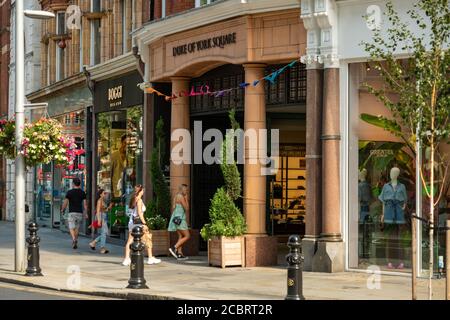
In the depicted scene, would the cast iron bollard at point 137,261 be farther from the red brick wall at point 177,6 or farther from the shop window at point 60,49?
the shop window at point 60,49

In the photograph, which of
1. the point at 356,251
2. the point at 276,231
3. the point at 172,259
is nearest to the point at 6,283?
the point at 172,259

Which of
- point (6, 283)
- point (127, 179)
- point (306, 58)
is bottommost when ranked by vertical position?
point (6, 283)

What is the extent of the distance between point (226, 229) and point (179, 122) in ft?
14.5

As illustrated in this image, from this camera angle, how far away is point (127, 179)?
28672 millimetres

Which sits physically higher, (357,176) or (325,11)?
(325,11)

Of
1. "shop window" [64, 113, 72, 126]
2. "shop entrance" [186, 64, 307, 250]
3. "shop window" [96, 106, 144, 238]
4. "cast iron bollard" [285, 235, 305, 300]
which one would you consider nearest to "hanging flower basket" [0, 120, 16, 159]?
"shop entrance" [186, 64, 307, 250]

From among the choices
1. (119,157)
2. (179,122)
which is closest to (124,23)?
(119,157)

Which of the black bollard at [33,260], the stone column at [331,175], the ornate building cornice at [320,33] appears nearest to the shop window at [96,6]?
the ornate building cornice at [320,33]

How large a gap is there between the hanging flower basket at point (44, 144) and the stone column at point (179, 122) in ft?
12.8

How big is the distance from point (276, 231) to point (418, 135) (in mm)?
13121

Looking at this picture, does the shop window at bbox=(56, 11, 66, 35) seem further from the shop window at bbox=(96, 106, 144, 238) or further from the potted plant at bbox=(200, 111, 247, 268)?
the potted plant at bbox=(200, 111, 247, 268)

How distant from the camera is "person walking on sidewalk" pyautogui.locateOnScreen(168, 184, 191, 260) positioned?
73.3 feet

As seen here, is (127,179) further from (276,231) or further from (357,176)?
(357,176)

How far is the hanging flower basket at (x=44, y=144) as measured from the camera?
19922mm
